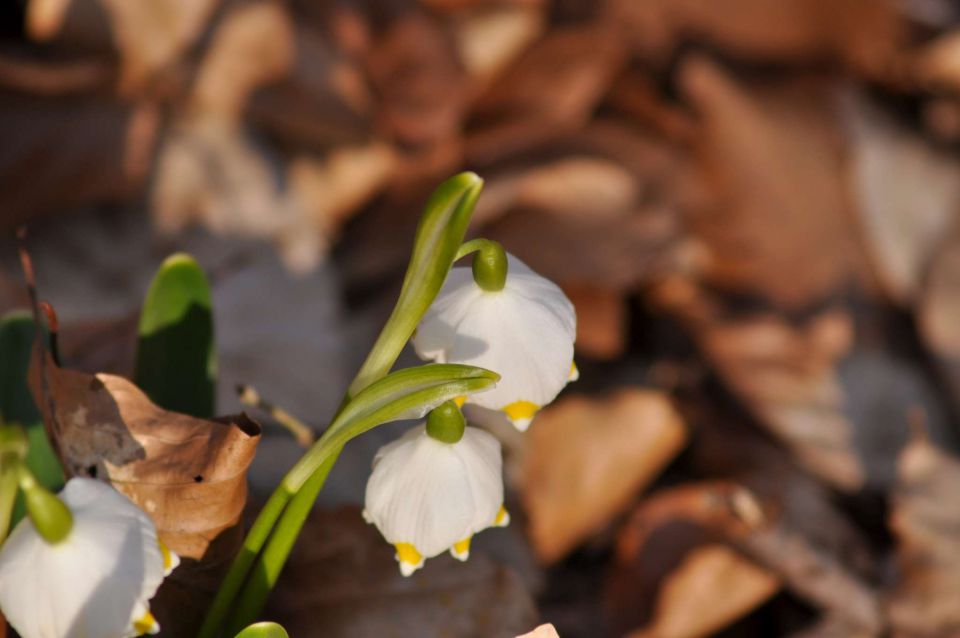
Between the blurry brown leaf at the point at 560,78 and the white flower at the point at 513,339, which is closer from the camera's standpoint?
the white flower at the point at 513,339

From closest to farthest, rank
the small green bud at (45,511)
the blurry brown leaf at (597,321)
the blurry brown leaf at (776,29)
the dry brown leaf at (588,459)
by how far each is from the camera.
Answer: the small green bud at (45,511) < the dry brown leaf at (588,459) < the blurry brown leaf at (597,321) < the blurry brown leaf at (776,29)

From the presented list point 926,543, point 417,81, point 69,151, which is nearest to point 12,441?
point 69,151

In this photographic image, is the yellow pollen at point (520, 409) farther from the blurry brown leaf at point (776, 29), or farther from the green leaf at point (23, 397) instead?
the blurry brown leaf at point (776, 29)

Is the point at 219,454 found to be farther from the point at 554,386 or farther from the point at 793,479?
the point at 793,479

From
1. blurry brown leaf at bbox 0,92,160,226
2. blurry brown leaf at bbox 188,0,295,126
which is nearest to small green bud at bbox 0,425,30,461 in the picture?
blurry brown leaf at bbox 0,92,160,226

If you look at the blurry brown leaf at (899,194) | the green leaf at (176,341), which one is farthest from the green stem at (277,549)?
the blurry brown leaf at (899,194)

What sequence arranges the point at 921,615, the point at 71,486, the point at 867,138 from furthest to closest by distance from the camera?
1. the point at 867,138
2. the point at 921,615
3. the point at 71,486

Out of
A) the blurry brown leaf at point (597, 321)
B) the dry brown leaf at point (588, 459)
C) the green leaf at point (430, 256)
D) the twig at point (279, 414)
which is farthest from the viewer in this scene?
the blurry brown leaf at point (597, 321)

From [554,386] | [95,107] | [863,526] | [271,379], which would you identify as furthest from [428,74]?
[554,386]

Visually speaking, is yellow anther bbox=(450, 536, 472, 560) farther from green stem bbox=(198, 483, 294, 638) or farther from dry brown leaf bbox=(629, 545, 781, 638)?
dry brown leaf bbox=(629, 545, 781, 638)
